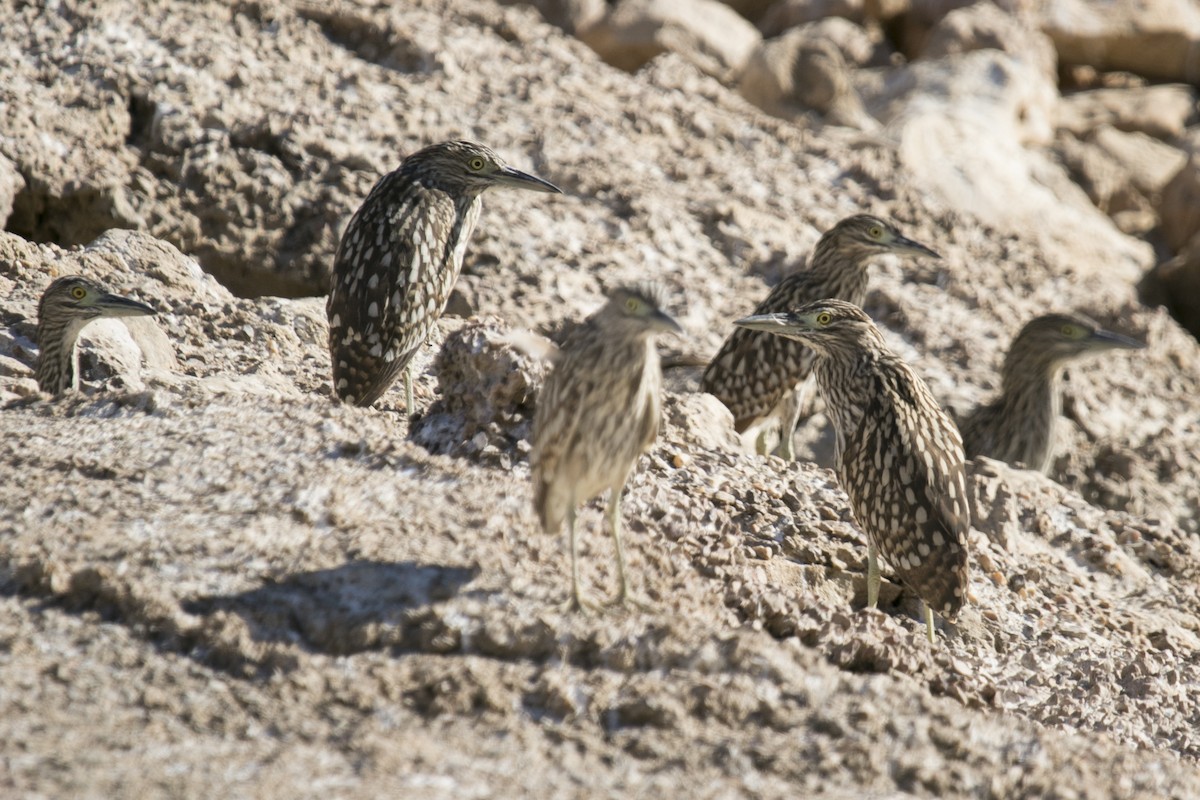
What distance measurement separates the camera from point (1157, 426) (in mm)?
8977

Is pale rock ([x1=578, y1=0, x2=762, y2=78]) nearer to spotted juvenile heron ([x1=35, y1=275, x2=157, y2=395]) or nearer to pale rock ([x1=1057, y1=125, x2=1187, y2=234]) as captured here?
pale rock ([x1=1057, y1=125, x2=1187, y2=234])

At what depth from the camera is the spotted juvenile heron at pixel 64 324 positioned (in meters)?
5.86

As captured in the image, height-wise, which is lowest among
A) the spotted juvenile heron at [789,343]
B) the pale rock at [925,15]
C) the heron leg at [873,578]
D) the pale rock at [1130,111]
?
the heron leg at [873,578]

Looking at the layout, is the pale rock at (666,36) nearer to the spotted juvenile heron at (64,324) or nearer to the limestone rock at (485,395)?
the spotted juvenile heron at (64,324)

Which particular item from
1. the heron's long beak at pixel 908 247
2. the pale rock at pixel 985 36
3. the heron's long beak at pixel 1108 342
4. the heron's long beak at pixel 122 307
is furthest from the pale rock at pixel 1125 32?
the heron's long beak at pixel 122 307

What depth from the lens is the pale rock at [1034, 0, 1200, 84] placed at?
16.6 metres

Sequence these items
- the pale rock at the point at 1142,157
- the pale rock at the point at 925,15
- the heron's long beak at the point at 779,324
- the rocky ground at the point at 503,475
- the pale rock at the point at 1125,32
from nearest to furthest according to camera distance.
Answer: the rocky ground at the point at 503,475
the heron's long beak at the point at 779,324
the pale rock at the point at 1142,157
the pale rock at the point at 925,15
the pale rock at the point at 1125,32

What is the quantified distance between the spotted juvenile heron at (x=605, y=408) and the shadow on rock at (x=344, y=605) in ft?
1.53

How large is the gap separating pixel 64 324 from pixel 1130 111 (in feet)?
45.9

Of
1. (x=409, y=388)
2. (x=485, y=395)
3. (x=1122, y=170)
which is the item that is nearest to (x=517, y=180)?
(x=409, y=388)

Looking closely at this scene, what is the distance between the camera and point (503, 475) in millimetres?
5012

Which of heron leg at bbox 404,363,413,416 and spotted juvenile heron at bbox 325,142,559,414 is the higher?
spotted juvenile heron at bbox 325,142,559,414

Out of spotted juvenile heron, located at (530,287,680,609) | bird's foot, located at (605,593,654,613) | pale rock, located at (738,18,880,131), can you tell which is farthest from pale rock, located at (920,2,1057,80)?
bird's foot, located at (605,593,654,613)

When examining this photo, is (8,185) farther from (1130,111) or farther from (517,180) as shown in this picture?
(1130,111)
